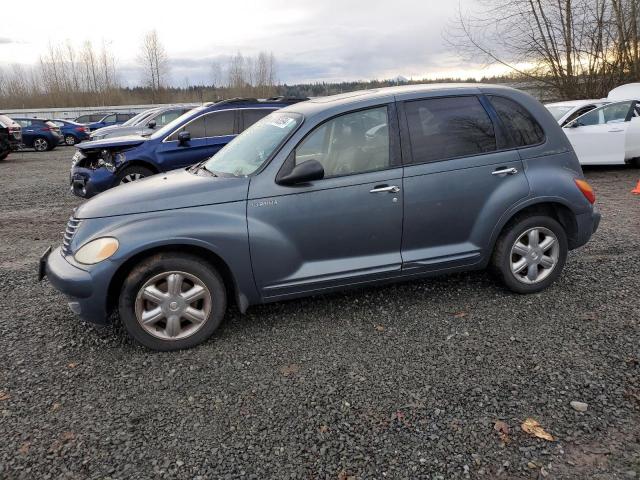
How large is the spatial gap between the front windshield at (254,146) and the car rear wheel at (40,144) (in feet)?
70.1

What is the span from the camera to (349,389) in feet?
10.2

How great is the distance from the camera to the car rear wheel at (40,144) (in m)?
22.2

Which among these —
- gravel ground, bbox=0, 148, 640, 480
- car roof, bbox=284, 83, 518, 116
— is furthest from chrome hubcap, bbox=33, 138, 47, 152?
car roof, bbox=284, 83, 518, 116

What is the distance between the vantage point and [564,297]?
14.2ft

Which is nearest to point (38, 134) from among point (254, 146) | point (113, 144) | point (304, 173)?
point (113, 144)

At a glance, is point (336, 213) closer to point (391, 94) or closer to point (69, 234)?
point (391, 94)

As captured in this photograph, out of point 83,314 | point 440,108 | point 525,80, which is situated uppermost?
point 525,80

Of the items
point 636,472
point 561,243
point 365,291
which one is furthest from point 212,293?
point 561,243

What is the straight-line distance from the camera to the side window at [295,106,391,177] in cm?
386

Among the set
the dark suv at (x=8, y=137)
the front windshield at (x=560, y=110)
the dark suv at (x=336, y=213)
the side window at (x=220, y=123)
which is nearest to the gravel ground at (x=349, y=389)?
the dark suv at (x=336, y=213)

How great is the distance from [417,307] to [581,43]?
19365 mm

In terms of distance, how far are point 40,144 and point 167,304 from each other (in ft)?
73.5

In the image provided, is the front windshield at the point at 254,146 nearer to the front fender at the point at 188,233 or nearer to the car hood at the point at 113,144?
the front fender at the point at 188,233

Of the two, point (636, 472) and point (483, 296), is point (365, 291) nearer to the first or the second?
point (483, 296)
